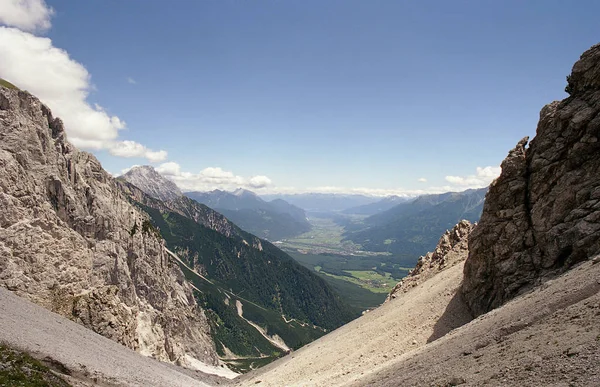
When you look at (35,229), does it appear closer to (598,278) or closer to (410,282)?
(410,282)

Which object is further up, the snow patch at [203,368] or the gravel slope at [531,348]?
the gravel slope at [531,348]

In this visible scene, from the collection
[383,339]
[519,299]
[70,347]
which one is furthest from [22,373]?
[519,299]

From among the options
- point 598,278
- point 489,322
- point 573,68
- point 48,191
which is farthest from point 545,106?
point 48,191

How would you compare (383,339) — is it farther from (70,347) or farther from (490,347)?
(70,347)

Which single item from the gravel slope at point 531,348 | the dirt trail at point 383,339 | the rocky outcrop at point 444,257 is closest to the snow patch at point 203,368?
the rocky outcrop at point 444,257

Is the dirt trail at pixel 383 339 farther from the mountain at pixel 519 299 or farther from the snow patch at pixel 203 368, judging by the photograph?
the snow patch at pixel 203 368
